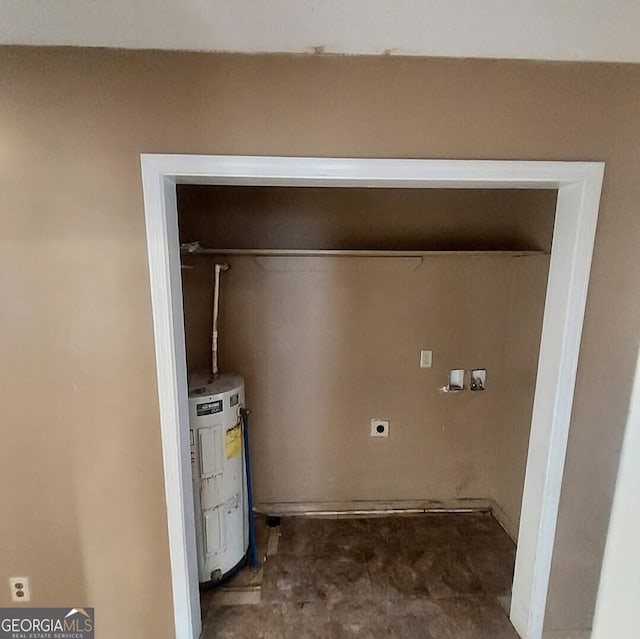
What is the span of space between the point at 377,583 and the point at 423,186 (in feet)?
6.42

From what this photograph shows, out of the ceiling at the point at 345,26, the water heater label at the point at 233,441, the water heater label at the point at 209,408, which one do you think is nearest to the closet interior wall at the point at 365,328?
the water heater label at the point at 233,441

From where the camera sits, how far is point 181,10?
3.64 feet

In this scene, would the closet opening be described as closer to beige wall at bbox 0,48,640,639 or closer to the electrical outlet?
beige wall at bbox 0,48,640,639

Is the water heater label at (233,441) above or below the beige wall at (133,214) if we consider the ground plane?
below

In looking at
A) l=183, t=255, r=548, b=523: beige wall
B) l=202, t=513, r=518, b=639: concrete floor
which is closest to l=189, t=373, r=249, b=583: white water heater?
l=202, t=513, r=518, b=639: concrete floor

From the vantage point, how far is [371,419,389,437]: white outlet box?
265cm

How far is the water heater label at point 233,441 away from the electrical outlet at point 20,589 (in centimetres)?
89

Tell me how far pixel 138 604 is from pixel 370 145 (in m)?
1.96

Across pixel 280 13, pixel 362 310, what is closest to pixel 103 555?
pixel 362 310

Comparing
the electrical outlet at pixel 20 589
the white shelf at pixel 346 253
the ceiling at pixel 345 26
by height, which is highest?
the ceiling at pixel 345 26

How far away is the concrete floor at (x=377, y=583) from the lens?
6.14 ft

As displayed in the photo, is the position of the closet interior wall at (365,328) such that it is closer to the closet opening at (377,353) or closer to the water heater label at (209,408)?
the closet opening at (377,353)

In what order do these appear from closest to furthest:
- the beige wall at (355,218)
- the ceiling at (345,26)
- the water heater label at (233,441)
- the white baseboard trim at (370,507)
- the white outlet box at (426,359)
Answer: the ceiling at (345,26)
the water heater label at (233,441)
the beige wall at (355,218)
the white outlet box at (426,359)
the white baseboard trim at (370,507)

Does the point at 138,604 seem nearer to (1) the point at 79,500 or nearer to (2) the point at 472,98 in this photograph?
(1) the point at 79,500
